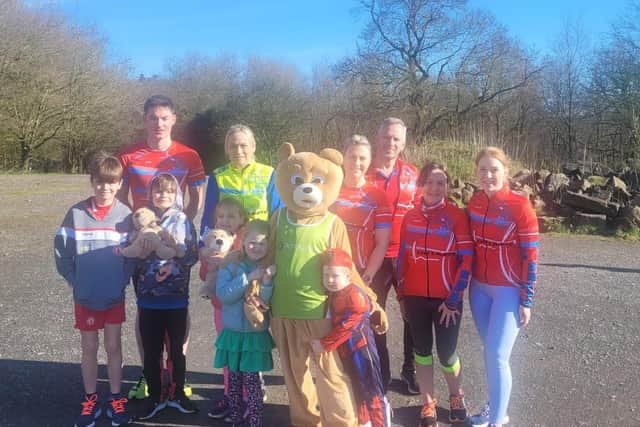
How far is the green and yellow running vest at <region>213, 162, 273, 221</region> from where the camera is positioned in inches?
128

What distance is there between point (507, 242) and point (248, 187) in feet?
5.24

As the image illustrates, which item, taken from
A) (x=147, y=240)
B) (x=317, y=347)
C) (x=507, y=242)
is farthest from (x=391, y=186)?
(x=147, y=240)

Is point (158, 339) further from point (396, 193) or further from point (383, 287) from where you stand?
point (396, 193)

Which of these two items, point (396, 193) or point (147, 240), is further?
point (396, 193)

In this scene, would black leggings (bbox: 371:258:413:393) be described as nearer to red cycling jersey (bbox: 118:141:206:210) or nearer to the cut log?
red cycling jersey (bbox: 118:141:206:210)

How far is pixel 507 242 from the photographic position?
9.45 feet

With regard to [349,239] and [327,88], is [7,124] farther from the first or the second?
[349,239]

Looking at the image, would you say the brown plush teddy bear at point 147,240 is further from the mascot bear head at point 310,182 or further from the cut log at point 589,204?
the cut log at point 589,204

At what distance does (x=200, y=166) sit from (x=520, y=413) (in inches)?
105

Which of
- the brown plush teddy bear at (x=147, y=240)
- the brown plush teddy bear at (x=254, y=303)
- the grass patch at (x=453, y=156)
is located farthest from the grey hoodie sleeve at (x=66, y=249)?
the grass patch at (x=453, y=156)

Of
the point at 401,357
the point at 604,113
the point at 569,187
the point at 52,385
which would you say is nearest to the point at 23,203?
the point at 52,385

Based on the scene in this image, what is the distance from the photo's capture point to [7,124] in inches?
833

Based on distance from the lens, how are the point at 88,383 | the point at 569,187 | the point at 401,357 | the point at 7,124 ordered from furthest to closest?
the point at 7,124 → the point at 569,187 → the point at 401,357 → the point at 88,383

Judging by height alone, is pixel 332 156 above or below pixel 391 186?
above
